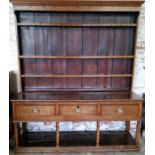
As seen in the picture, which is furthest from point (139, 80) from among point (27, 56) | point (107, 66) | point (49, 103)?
point (27, 56)

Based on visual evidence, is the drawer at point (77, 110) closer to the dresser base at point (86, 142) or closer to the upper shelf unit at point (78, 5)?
the dresser base at point (86, 142)

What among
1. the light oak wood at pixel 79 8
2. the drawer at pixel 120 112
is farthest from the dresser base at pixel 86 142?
the light oak wood at pixel 79 8

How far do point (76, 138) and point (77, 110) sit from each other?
2.00 ft

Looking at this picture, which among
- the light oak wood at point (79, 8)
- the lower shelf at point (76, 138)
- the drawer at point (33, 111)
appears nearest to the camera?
the drawer at point (33, 111)

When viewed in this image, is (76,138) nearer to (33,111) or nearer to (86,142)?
(86,142)

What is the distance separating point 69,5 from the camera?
2211mm

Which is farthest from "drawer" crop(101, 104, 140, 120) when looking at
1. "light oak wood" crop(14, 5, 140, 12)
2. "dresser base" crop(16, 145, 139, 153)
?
"light oak wood" crop(14, 5, 140, 12)

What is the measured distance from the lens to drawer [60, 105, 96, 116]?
2131mm

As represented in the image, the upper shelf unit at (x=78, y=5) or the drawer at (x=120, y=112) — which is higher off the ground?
the upper shelf unit at (x=78, y=5)

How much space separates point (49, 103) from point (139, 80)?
144 centimetres

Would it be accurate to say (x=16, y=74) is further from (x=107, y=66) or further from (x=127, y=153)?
(x=127, y=153)

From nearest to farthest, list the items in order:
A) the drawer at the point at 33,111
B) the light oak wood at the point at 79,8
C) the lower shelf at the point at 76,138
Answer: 1. the drawer at the point at 33,111
2. the light oak wood at the point at 79,8
3. the lower shelf at the point at 76,138

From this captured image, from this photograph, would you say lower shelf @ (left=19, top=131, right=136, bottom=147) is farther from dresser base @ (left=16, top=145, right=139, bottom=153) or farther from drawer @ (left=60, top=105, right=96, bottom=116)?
drawer @ (left=60, top=105, right=96, bottom=116)

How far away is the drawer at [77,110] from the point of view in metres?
2.13
